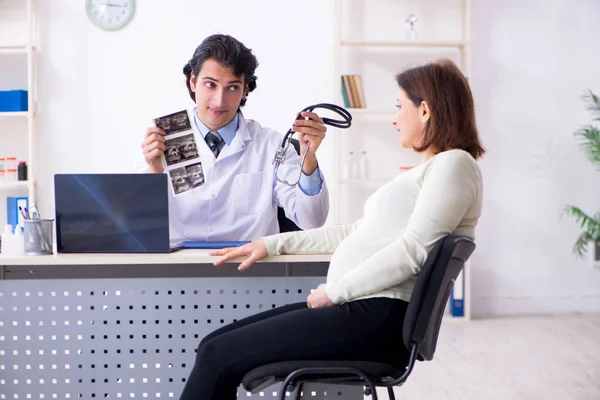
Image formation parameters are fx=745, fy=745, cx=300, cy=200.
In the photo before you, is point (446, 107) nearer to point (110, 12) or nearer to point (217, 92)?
point (217, 92)

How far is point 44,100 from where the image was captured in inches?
202

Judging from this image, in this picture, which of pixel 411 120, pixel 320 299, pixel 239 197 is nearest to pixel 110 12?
pixel 239 197

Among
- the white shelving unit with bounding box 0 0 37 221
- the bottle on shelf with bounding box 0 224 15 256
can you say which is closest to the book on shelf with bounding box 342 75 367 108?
the white shelving unit with bounding box 0 0 37 221

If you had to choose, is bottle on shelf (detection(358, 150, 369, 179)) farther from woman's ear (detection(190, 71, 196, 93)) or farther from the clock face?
woman's ear (detection(190, 71, 196, 93))

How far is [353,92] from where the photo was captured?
498cm

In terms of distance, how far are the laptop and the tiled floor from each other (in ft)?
5.45

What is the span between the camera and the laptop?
2.06 meters

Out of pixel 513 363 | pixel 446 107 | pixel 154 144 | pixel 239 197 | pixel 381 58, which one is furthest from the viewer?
pixel 381 58

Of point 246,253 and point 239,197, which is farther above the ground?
point 239,197

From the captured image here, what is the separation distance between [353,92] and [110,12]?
176 centimetres

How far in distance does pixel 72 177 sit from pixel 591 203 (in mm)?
4308

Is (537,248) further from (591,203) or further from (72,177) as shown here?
(72,177)

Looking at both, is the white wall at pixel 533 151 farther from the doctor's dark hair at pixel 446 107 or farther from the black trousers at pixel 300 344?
the black trousers at pixel 300 344

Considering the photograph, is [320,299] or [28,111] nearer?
[320,299]
